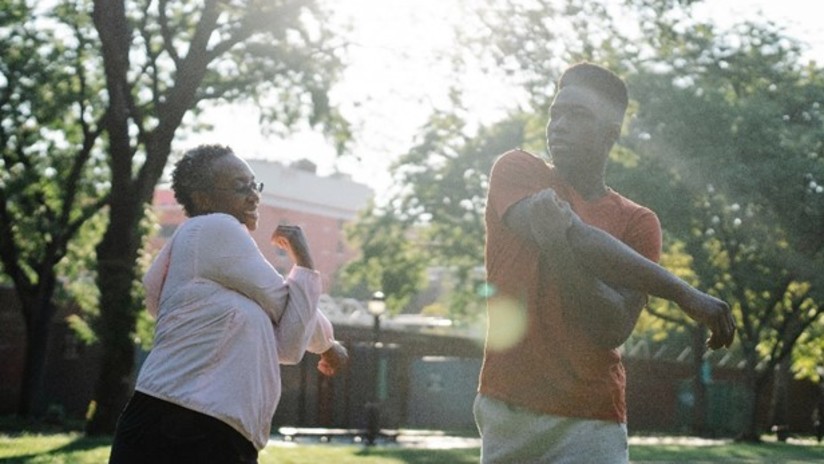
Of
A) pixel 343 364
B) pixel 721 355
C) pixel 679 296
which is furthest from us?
pixel 721 355

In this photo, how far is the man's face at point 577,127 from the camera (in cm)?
347

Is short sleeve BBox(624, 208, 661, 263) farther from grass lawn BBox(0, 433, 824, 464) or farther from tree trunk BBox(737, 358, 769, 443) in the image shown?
tree trunk BBox(737, 358, 769, 443)

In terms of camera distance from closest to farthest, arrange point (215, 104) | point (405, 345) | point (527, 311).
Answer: point (527, 311) → point (215, 104) → point (405, 345)

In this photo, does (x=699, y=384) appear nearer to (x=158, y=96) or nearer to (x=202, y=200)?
(x=158, y=96)

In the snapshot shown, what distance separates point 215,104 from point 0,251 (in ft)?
32.2

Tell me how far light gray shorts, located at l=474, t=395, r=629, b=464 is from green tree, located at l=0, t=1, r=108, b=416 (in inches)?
1046

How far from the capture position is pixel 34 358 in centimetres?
3241

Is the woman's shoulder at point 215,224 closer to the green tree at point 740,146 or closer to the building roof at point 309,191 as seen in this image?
the green tree at point 740,146

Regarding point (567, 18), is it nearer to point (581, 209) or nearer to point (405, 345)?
point (581, 209)

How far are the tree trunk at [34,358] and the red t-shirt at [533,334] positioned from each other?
98.0 ft

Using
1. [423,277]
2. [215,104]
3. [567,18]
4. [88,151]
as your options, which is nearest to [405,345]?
[423,277]

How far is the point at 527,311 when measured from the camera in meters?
3.38

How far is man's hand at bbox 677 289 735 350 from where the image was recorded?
290 cm

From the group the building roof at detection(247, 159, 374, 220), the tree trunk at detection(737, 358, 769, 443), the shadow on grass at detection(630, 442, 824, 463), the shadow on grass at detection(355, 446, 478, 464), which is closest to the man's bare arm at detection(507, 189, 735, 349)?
the shadow on grass at detection(355, 446, 478, 464)
